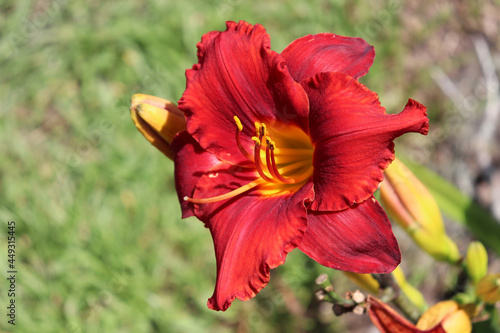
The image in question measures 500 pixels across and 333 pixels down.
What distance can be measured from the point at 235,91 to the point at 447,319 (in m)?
0.74

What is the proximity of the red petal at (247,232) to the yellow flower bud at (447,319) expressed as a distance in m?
0.40

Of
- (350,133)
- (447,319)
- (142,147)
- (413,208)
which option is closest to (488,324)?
(447,319)

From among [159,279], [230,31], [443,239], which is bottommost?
[159,279]

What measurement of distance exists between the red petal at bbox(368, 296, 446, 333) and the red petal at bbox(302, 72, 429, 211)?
25 cm

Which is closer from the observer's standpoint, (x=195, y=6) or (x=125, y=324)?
(x=125, y=324)

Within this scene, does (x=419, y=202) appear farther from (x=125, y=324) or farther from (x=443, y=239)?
(x=125, y=324)

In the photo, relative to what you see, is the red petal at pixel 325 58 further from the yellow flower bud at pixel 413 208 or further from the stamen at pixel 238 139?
the yellow flower bud at pixel 413 208

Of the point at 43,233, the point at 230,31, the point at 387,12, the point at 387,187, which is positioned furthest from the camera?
the point at 387,12

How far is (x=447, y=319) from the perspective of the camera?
113cm

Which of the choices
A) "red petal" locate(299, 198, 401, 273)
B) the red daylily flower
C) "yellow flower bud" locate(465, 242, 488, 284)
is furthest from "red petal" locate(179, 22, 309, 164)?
"yellow flower bud" locate(465, 242, 488, 284)

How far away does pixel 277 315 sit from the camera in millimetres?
2562

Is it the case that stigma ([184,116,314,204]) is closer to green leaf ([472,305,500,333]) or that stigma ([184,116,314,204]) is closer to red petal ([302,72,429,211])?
red petal ([302,72,429,211])

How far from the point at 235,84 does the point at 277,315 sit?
1.75m

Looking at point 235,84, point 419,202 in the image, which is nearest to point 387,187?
point 419,202
